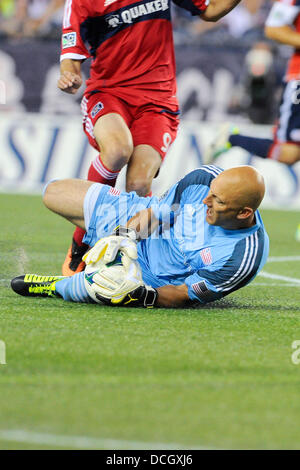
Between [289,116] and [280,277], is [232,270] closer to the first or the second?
[280,277]

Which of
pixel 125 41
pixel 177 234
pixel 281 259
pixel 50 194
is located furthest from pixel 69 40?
pixel 281 259

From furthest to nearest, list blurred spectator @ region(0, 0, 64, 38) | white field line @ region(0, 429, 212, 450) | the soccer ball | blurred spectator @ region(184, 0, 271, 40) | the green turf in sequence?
blurred spectator @ region(0, 0, 64, 38) → blurred spectator @ region(184, 0, 271, 40) → the soccer ball → the green turf → white field line @ region(0, 429, 212, 450)

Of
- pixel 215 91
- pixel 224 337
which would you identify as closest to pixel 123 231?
pixel 224 337

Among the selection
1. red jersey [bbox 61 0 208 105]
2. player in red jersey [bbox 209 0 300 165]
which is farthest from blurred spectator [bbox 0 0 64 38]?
red jersey [bbox 61 0 208 105]

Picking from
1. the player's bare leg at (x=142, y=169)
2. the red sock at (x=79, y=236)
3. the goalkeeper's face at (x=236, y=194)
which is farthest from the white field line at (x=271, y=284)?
the goalkeeper's face at (x=236, y=194)

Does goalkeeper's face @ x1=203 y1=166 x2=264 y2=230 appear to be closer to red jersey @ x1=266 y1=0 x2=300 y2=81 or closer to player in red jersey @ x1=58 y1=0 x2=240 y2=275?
player in red jersey @ x1=58 y1=0 x2=240 y2=275

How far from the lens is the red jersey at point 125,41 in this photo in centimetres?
630

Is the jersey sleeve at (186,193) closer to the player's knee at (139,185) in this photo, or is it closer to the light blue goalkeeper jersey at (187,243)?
the light blue goalkeeper jersey at (187,243)

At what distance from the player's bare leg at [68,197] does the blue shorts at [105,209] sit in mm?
46

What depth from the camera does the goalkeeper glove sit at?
5055mm

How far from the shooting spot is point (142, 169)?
6.20 m

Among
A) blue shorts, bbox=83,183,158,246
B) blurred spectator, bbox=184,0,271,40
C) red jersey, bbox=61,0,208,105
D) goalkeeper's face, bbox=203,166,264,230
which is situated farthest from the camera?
blurred spectator, bbox=184,0,271,40

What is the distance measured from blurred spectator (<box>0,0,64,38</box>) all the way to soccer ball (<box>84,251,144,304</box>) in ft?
35.4

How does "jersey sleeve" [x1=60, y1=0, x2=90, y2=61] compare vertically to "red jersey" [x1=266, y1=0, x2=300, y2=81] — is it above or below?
below
